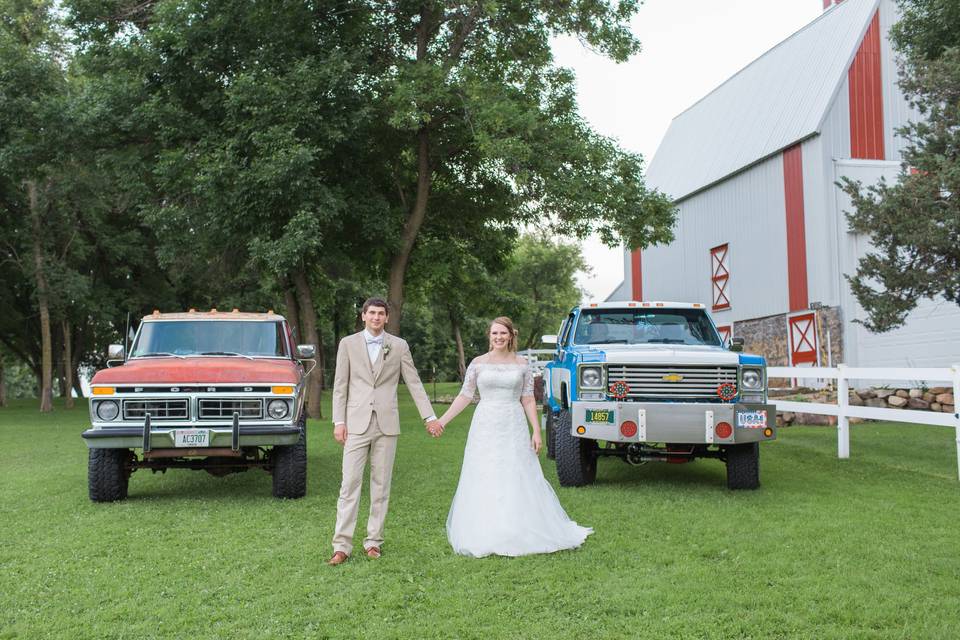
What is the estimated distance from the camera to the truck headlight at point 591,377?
9797 mm

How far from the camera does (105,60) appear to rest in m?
23.5

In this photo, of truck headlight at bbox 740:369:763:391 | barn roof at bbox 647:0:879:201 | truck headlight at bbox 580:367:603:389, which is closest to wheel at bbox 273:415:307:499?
truck headlight at bbox 580:367:603:389

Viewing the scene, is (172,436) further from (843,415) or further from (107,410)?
(843,415)

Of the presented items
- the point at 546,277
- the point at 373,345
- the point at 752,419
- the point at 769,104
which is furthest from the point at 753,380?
the point at 546,277

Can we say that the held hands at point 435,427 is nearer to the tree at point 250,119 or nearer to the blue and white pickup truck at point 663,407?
the blue and white pickup truck at point 663,407

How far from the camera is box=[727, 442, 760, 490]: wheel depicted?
997cm

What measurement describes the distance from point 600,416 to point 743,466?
1811 mm

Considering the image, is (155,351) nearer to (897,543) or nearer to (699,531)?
(699,531)

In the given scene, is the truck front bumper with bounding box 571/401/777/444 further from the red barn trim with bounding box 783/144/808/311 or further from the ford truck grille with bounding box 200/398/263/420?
the red barn trim with bounding box 783/144/808/311

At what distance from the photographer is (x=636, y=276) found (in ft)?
121

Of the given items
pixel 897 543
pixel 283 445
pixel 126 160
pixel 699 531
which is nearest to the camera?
pixel 897 543

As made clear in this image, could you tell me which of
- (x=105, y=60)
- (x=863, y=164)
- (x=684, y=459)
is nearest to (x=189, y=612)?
(x=684, y=459)

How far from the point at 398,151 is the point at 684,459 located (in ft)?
54.9

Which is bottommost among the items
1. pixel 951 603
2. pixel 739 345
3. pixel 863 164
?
pixel 951 603
